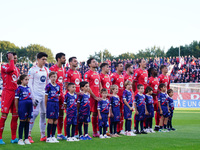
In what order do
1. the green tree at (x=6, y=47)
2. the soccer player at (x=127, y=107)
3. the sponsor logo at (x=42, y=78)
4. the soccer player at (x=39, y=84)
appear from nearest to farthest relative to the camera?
the soccer player at (x=39, y=84), the sponsor logo at (x=42, y=78), the soccer player at (x=127, y=107), the green tree at (x=6, y=47)

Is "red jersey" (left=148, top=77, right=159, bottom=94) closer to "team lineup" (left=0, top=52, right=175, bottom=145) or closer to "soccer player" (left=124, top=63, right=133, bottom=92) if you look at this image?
"team lineup" (left=0, top=52, right=175, bottom=145)

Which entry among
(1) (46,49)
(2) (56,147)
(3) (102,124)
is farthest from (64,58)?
(1) (46,49)

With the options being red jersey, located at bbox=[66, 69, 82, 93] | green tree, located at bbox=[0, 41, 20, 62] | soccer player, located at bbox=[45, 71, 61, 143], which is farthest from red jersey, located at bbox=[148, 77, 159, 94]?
green tree, located at bbox=[0, 41, 20, 62]

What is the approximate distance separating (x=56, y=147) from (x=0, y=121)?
196 cm

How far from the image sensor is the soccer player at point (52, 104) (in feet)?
25.9

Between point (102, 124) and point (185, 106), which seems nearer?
point (102, 124)

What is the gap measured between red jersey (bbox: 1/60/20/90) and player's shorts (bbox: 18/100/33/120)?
59 centimetres

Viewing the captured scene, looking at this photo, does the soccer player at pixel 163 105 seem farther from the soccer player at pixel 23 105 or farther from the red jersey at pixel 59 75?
the soccer player at pixel 23 105

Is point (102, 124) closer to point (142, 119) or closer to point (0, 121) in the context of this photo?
point (142, 119)

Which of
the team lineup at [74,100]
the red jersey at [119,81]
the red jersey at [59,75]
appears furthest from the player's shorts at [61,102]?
the red jersey at [119,81]

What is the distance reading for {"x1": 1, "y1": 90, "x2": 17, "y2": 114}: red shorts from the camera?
7832 mm

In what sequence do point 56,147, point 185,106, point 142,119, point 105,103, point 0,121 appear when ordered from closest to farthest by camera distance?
point 56,147 → point 0,121 → point 105,103 → point 142,119 → point 185,106

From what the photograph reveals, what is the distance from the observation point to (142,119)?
402 inches

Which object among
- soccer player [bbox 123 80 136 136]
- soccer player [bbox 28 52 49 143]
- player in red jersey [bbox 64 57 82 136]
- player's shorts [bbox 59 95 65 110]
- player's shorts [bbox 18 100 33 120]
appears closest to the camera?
player's shorts [bbox 18 100 33 120]
